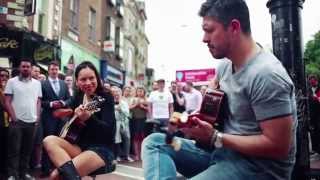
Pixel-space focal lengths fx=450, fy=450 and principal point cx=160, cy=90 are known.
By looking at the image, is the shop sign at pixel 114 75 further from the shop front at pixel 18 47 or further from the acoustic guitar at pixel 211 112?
the acoustic guitar at pixel 211 112

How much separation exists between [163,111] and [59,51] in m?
7.25

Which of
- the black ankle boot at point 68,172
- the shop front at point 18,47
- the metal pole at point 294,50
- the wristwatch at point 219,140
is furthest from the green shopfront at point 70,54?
the wristwatch at point 219,140

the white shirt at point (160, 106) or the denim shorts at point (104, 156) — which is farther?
the white shirt at point (160, 106)

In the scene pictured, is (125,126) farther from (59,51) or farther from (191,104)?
(59,51)

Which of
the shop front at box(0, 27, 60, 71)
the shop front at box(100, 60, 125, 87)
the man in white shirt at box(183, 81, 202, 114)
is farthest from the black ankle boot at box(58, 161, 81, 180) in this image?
the shop front at box(100, 60, 125, 87)

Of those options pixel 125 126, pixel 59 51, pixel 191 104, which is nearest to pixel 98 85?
pixel 125 126

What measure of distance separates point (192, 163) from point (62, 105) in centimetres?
317

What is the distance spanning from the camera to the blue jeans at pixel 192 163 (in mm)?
2318

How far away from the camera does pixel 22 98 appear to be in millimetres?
7156

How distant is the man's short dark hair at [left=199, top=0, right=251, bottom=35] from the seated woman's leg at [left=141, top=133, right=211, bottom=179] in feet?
2.38

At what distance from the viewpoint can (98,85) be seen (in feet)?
16.0

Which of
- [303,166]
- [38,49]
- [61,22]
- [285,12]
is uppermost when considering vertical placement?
[61,22]

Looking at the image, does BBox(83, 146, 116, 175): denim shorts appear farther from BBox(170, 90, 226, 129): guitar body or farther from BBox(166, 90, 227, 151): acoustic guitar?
BBox(170, 90, 226, 129): guitar body

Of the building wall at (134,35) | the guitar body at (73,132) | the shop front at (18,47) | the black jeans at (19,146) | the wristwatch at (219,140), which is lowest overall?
the black jeans at (19,146)
